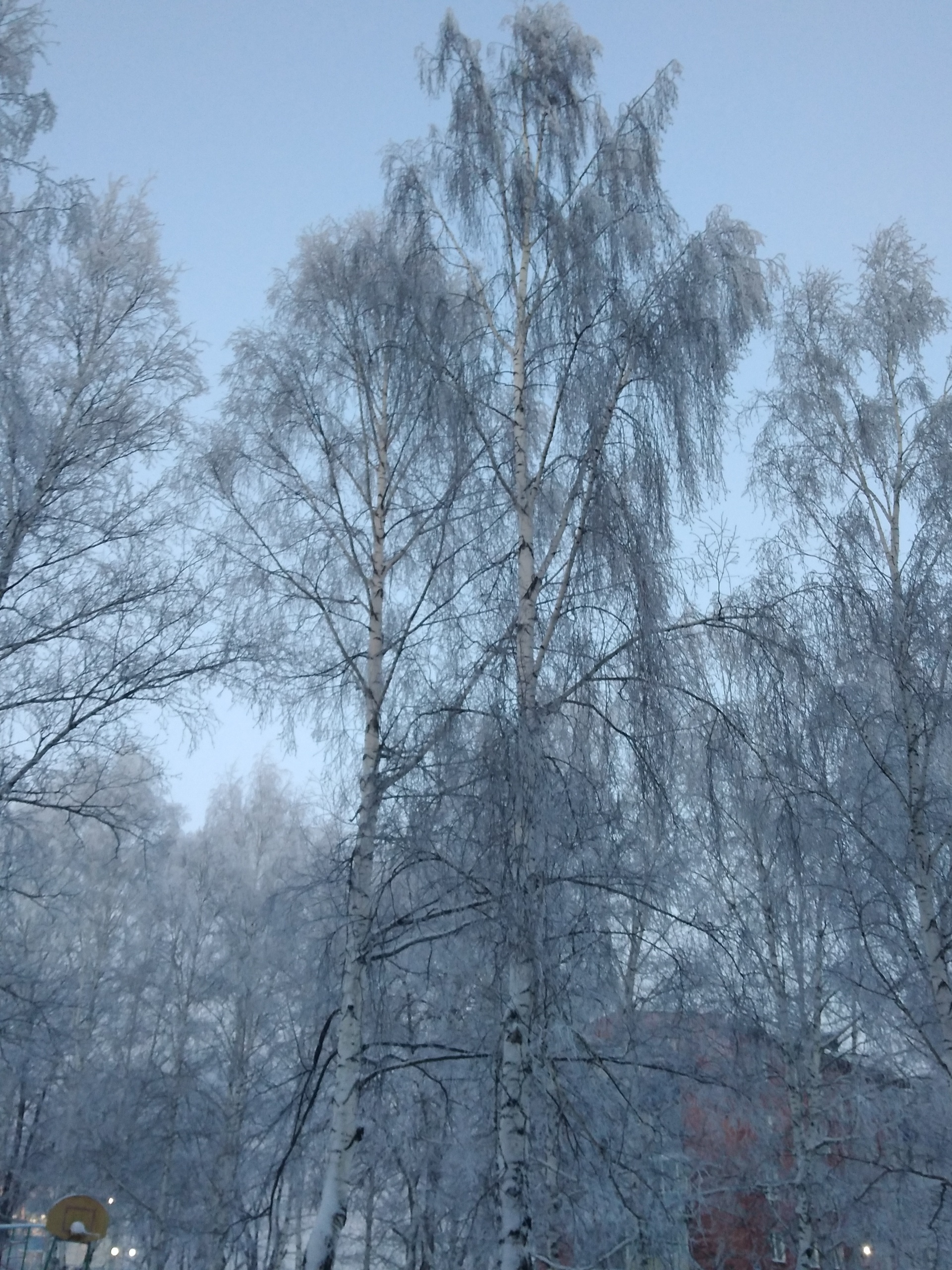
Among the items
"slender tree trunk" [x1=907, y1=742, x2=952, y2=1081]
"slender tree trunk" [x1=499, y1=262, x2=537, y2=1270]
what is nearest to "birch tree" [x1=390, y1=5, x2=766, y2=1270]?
"slender tree trunk" [x1=499, y1=262, x2=537, y2=1270]

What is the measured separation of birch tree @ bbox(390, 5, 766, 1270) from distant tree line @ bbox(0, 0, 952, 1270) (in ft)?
0.11

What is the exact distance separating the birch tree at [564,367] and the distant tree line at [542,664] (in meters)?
0.03

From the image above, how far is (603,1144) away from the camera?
5746 mm

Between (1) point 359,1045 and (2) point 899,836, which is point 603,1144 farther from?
(2) point 899,836

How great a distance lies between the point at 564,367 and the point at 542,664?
2.23 meters

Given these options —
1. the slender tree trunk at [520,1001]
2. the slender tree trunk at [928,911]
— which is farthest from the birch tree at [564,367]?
the slender tree trunk at [928,911]

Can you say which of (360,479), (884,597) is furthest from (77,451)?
(884,597)

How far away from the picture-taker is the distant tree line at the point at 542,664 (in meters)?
6.12

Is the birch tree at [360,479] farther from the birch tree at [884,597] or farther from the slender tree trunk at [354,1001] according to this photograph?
the birch tree at [884,597]

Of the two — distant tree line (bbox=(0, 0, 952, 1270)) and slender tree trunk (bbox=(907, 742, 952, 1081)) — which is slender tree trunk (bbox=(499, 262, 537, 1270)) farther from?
slender tree trunk (bbox=(907, 742, 952, 1081))

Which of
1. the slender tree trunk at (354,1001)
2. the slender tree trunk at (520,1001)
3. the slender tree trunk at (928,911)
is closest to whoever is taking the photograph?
the slender tree trunk at (520,1001)

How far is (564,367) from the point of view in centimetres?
710

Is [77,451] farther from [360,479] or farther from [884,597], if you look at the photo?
[884,597]

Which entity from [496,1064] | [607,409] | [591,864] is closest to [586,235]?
[607,409]
